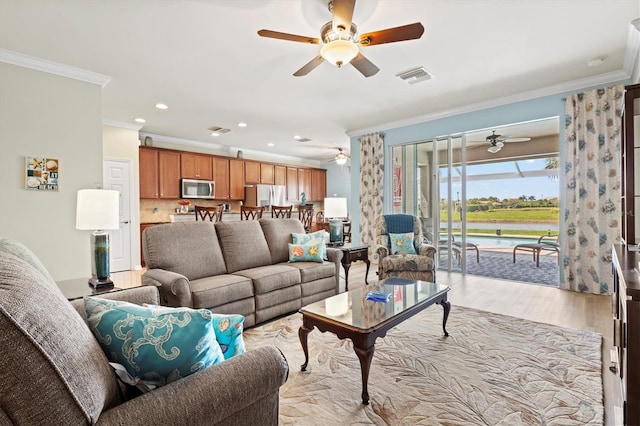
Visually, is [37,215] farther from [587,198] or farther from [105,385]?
[587,198]

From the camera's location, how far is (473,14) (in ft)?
8.29

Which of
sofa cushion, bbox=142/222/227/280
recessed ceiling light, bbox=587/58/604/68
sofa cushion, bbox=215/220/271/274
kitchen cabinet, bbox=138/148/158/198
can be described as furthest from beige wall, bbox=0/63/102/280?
recessed ceiling light, bbox=587/58/604/68

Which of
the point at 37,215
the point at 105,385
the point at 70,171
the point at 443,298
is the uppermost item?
the point at 70,171

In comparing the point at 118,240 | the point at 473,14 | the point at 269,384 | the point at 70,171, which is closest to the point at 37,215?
the point at 70,171

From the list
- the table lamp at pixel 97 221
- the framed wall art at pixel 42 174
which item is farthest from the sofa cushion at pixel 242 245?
the framed wall art at pixel 42 174

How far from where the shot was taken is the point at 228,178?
7.43m

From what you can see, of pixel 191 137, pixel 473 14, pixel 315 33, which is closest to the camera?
pixel 473 14

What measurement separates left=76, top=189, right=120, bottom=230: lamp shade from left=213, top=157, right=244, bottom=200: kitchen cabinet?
4919 mm

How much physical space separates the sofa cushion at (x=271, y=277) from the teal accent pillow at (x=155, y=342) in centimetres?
193

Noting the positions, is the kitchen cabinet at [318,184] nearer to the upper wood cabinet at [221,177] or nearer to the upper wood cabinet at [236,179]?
the upper wood cabinet at [236,179]

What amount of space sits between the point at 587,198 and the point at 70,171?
619 centimetres

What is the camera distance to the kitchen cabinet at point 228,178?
7238mm

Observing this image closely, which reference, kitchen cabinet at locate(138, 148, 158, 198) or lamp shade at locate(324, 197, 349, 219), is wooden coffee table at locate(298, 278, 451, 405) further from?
kitchen cabinet at locate(138, 148, 158, 198)

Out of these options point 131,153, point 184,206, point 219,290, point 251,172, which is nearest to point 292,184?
point 251,172
